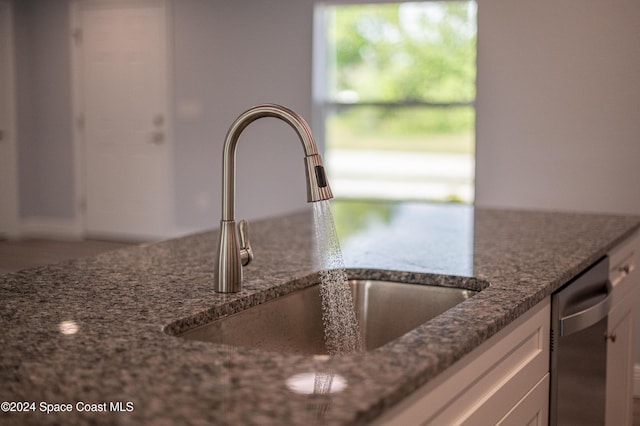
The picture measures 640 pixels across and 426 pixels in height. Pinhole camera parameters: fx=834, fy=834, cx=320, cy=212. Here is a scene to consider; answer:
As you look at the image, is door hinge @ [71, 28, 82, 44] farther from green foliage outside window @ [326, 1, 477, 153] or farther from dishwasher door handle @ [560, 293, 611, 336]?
dishwasher door handle @ [560, 293, 611, 336]

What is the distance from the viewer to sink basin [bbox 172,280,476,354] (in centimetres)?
156

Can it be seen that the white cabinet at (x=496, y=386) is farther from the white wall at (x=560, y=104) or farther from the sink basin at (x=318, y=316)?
the white wall at (x=560, y=104)

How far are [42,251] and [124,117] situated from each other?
1.42 meters

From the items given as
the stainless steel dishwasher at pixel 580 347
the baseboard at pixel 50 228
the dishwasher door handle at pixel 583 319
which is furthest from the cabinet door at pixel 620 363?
the baseboard at pixel 50 228

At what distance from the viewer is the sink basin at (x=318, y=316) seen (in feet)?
5.13

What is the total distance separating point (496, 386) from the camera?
1.48 meters

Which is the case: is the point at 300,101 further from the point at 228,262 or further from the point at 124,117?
the point at 228,262

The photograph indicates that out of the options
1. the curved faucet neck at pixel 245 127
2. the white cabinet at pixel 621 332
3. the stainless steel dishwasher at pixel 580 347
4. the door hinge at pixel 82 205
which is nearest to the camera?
the curved faucet neck at pixel 245 127

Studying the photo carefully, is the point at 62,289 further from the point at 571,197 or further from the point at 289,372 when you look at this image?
the point at 571,197

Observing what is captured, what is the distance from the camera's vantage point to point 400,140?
32.0ft

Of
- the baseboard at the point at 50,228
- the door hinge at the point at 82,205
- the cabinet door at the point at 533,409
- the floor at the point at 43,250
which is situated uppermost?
the cabinet door at the point at 533,409

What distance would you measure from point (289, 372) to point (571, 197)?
408cm

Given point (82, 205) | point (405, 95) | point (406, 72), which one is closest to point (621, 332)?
point (82, 205)

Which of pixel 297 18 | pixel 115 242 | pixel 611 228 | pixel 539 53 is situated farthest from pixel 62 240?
pixel 611 228
